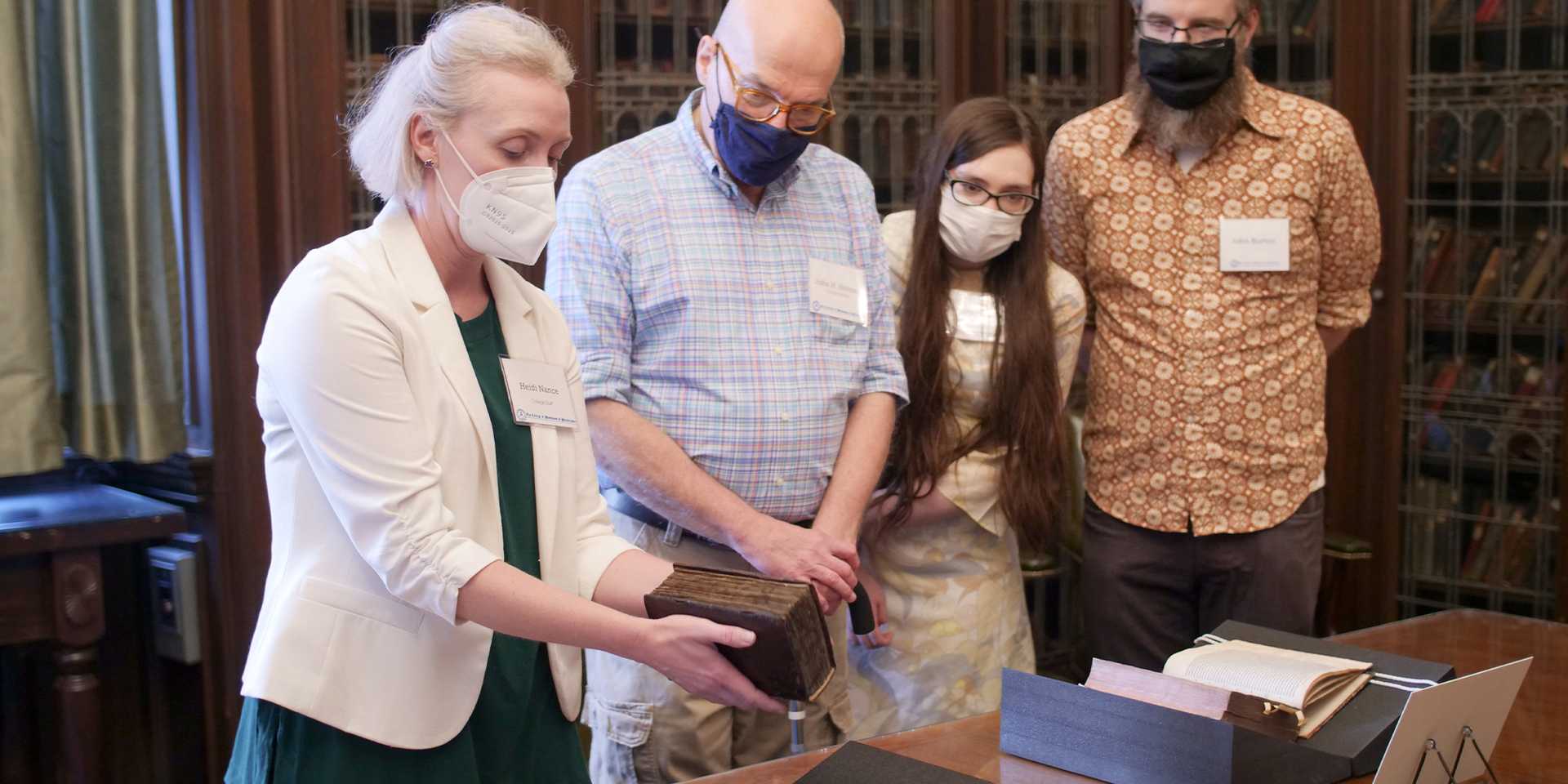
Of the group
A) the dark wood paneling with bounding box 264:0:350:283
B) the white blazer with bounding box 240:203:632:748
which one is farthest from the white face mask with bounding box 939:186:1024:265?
the dark wood paneling with bounding box 264:0:350:283

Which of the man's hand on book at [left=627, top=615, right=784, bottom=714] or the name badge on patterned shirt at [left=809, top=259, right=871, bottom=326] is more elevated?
the name badge on patterned shirt at [left=809, top=259, right=871, bottom=326]

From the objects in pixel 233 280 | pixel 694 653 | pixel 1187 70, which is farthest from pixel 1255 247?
pixel 233 280

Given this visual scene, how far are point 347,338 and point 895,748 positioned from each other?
30.9 inches

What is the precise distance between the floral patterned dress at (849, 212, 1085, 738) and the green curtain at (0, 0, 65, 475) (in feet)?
5.15

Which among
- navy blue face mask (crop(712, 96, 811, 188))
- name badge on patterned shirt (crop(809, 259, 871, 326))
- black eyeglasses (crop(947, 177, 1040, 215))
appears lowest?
name badge on patterned shirt (crop(809, 259, 871, 326))

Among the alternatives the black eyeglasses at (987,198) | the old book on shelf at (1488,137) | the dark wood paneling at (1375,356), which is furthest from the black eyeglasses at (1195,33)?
the old book on shelf at (1488,137)

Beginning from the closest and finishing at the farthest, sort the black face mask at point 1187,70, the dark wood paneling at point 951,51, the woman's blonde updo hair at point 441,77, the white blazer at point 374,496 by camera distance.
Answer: the white blazer at point 374,496 < the woman's blonde updo hair at point 441,77 < the black face mask at point 1187,70 < the dark wood paneling at point 951,51

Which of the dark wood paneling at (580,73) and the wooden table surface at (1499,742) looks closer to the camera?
the wooden table surface at (1499,742)

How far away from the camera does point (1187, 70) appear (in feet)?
8.57

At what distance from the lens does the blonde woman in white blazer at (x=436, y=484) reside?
60.8 inches

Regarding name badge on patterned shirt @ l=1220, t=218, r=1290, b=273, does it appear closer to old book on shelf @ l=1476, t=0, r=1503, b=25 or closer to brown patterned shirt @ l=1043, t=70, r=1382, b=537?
brown patterned shirt @ l=1043, t=70, r=1382, b=537

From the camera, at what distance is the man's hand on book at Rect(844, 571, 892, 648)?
2537mm

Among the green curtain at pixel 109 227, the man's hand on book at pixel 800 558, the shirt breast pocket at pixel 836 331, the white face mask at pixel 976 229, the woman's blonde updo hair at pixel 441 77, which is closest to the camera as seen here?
the woman's blonde updo hair at pixel 441 77

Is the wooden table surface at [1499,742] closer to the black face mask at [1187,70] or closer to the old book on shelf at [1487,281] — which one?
the black face mask at [1187,70]
